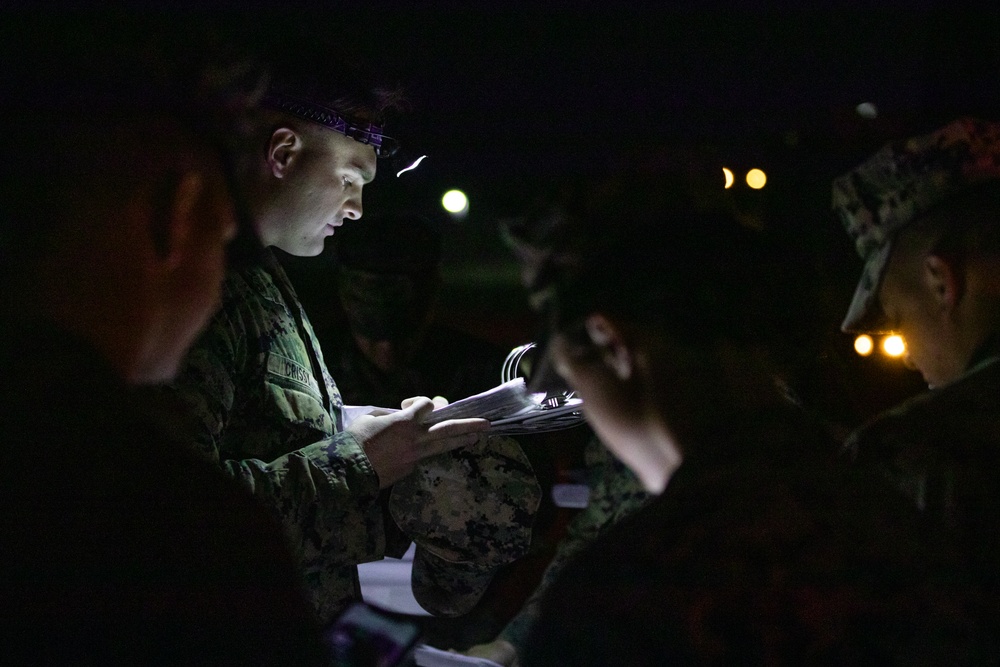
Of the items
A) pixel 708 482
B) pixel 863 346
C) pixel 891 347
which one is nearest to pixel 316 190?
pixel 708 482


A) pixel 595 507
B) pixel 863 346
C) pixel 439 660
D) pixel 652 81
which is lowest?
pixel 439 660

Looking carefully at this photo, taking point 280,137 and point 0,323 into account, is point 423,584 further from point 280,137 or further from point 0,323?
point 0,323

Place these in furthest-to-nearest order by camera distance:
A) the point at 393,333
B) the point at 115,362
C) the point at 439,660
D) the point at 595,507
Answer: the point at 393,333 → the point at 595,507 → the point at 439,660 → the point at 115,362

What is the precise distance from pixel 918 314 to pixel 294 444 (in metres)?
1.21

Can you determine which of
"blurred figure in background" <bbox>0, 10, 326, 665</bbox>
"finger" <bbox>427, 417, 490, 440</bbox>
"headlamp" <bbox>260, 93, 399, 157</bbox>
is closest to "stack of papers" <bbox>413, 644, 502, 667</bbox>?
"finger" <bbox>427, 417, 490, 440</bbox>

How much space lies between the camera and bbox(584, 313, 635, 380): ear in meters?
1.09

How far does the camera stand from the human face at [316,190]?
6.07ft

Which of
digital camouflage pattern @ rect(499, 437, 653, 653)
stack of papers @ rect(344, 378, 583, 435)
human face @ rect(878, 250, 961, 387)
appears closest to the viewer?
human face @ rect(878, 250, 961, 387)

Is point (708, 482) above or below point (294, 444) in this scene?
above

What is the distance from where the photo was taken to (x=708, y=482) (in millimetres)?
1063

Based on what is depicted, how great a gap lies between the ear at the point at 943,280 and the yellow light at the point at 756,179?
32 cm

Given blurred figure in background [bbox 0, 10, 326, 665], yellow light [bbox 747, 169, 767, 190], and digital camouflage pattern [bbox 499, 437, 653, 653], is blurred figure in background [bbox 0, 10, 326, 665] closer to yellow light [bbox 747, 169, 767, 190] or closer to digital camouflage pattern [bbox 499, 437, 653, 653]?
yellow light [bbox 747, 169, 767, 190]

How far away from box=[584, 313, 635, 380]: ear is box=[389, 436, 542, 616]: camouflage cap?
89cm

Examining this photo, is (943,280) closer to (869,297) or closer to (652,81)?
(869,297)
